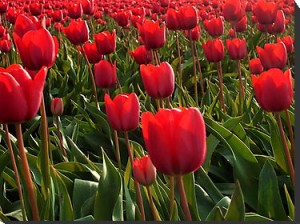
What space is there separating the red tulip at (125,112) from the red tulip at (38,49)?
102mm

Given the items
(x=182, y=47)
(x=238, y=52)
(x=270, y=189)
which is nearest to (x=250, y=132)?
(x=238, y=52)

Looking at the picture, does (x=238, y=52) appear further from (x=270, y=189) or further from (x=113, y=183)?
(x=113, y=183)

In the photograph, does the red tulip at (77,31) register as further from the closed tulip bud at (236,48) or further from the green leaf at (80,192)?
the green leaf at (80,192)

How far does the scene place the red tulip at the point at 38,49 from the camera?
68cm

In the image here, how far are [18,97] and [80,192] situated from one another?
36 cm

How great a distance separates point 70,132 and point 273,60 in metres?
→ 0.51

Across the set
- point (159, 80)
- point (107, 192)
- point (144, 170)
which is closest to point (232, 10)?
point (159, 80)

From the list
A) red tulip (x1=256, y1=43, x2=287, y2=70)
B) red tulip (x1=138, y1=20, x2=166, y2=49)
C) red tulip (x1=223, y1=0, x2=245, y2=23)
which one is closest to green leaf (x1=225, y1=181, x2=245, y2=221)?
red tulip (x1=256, y1=43, x2=287, y2=70)

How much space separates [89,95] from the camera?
1614 mm

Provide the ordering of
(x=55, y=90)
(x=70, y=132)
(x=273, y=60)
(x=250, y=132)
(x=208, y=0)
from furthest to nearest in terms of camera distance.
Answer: (x=208, y=0) < (x=55, y=90) < (x=70, y=132) < (x=250, y=132) < (x=273, y=60)

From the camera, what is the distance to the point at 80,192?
0.87m

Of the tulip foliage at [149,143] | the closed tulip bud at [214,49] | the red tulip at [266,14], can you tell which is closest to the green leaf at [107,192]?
the tulip foliage at [149,143]

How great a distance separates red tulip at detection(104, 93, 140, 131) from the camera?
26.8 inches

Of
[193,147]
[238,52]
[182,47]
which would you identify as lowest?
[182,47]
